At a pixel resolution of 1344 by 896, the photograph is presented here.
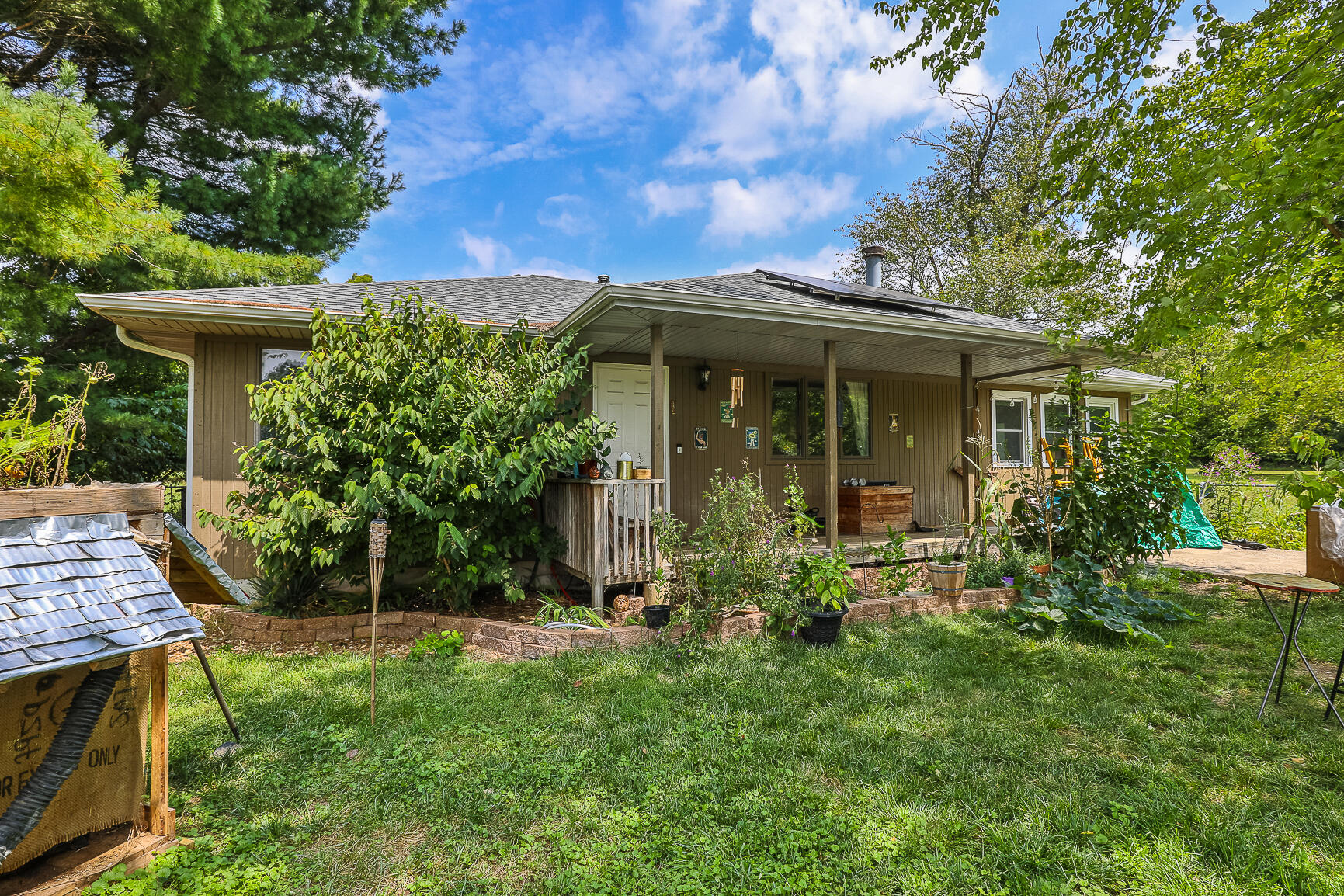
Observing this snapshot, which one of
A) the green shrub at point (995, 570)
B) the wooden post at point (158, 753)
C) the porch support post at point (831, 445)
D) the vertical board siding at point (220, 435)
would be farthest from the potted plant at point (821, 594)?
the vertical board siding at point (220, 435)

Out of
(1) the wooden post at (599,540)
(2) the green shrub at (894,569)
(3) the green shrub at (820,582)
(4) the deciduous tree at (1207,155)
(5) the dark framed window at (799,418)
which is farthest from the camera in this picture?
(5) the dark framed window at (799,418)

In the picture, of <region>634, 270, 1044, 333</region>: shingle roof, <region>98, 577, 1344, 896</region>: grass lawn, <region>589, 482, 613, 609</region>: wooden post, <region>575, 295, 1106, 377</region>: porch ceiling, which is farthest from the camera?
<region>634, 270, 1044, 333</region>: shingle roof

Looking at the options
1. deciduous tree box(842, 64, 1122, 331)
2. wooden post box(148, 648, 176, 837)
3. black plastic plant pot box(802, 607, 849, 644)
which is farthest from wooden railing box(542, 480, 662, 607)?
deciduous tree box(842, 64, 1122, 331)

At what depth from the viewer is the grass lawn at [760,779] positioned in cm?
213

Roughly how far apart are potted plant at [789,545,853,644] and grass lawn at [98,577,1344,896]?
447mm

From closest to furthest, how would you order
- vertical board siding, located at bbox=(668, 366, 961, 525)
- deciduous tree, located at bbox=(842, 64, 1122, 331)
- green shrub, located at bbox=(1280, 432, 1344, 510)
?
1. green shrub, located at bbox=(1280, 432, 1344, 510)
2. vertical board siding, located at bbox=(668, 366, 961, 525)
3. deciduous tree, located at bbox=(842, 64, 1122, 331)

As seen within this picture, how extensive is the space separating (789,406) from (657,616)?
15.8 ft

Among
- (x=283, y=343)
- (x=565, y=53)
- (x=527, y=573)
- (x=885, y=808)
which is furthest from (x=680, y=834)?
(x=565, y=53)

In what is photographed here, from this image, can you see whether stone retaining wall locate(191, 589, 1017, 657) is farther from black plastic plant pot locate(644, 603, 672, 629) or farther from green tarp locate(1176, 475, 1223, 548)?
green tarp locate(1176, 475, 1223, 548)

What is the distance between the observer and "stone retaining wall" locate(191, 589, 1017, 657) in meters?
4.56

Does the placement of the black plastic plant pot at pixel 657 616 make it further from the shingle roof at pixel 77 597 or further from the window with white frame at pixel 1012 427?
the window with white frame at pixel 1012 427

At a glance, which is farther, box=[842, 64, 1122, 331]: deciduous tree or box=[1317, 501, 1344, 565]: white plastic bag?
box=[842, 64, 1122, 331]: deciduous tree

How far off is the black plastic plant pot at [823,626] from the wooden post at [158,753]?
376 centimetres

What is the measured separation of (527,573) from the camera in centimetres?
632
